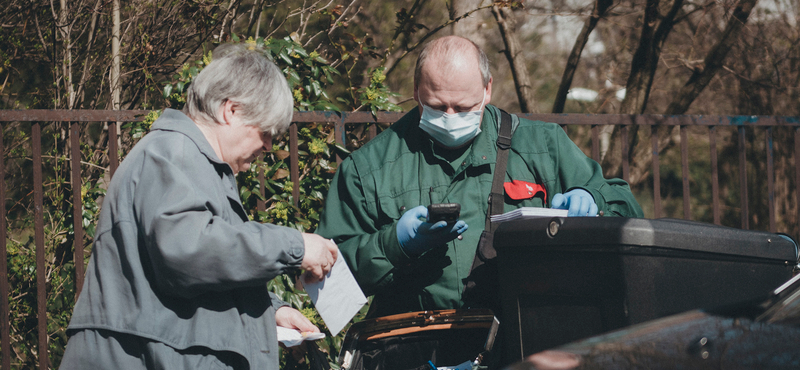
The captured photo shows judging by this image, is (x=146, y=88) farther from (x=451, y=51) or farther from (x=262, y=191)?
(x=451, y=51)

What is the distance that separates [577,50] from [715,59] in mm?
1203

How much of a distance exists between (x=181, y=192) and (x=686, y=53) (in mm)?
7450

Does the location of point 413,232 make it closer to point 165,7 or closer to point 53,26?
point 165,7

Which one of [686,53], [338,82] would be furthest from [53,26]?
[686,53]

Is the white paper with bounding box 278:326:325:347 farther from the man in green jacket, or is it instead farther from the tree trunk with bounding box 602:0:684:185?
the tree trunk with bounding box 602:0:684:185

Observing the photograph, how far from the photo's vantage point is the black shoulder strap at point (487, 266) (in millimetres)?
2225

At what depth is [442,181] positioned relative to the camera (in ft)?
8.05

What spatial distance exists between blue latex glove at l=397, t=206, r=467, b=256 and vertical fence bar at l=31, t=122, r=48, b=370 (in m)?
2.06

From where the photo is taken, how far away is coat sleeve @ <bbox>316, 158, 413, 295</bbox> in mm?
2252

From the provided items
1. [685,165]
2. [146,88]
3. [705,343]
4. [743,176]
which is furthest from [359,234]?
[743,176]

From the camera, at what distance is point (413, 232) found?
7.13ft

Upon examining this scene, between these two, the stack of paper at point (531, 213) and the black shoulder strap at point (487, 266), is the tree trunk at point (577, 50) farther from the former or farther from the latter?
the stack of paper at point (531, 213)

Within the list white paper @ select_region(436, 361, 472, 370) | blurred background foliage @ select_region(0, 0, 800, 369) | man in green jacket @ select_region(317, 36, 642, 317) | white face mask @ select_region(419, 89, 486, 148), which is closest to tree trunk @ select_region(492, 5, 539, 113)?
blurred background foliage @ select_region(0, 0, 800, 369)

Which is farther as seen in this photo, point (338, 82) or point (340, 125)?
point (338, 82)
